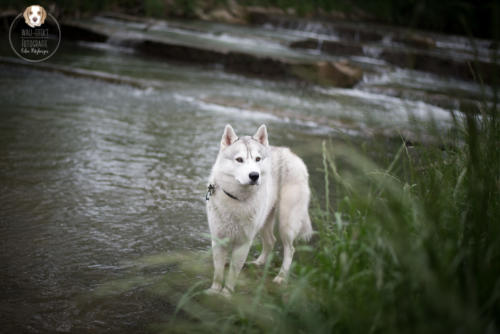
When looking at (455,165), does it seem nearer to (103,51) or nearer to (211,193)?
(211,193)

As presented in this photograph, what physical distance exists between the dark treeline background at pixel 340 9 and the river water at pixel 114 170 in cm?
745

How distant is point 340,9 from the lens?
32.3 m

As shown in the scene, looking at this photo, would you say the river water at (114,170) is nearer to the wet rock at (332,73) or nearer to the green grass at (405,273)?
the green grass at (405,273)

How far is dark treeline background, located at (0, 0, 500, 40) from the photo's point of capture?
18.7m

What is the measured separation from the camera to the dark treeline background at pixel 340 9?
18.7m

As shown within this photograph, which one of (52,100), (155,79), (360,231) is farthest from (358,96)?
(360,231)

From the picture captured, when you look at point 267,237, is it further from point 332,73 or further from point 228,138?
point 332,73

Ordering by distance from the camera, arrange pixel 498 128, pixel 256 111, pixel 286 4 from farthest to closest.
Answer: pixel 286 4 → pixel 256 111 → pixel 498 128

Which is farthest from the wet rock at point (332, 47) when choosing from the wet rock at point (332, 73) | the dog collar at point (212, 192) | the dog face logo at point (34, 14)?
the dog collar at point (212, 192)

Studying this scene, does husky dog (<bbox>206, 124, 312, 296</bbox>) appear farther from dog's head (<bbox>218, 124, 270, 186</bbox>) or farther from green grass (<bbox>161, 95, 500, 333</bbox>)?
green grass (<bbox>161, 95, 500, 333</bbox>)

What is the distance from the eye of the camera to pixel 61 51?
507 inches

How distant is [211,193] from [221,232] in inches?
12.3

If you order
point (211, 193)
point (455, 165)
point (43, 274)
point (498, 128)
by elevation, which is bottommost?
point (43, 274)

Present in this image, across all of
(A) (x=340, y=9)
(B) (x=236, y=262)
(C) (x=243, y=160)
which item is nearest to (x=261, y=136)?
(C) (x=243, y=160)
